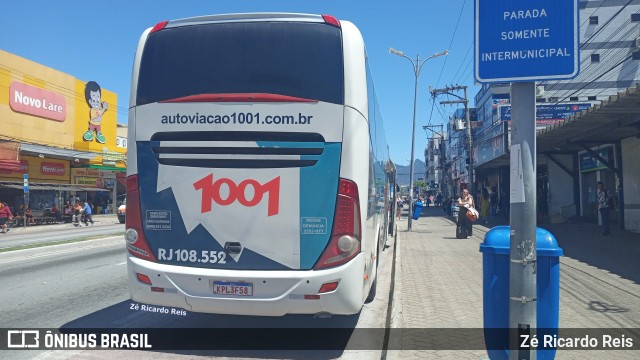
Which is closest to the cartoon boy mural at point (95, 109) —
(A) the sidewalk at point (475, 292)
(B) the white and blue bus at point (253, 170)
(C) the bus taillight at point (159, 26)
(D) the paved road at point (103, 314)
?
(D) the paved road at point (103, 314)

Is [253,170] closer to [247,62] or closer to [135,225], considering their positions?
[247,62]

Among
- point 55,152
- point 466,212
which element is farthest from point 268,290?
point 55,152

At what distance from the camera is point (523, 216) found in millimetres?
3627

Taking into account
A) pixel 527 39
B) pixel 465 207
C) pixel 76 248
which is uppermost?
pixel 527 39

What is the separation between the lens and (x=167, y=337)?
6.04 metres

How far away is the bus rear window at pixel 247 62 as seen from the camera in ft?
16.9

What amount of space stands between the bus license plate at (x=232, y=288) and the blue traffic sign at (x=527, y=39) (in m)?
2.95

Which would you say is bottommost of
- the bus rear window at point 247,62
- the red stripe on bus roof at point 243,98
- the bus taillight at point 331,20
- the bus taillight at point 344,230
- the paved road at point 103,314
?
the paved road at point 103,314

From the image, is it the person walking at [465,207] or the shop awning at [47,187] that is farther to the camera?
the shop awning at [47,187]

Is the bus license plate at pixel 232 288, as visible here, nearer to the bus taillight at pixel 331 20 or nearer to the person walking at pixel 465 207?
the bus taillight at pixel 331 20

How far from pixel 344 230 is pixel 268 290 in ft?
3.12

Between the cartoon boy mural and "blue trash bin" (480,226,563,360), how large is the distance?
36.9 m

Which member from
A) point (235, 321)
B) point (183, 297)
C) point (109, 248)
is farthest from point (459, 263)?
point (109, 248)

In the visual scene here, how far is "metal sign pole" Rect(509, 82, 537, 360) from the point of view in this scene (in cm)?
362
